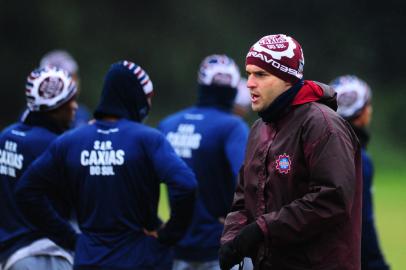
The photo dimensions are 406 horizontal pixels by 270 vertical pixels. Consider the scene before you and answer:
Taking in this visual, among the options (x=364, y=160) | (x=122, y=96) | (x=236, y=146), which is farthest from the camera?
(x=236, y=146)

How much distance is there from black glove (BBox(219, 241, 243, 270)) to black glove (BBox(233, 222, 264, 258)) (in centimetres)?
6

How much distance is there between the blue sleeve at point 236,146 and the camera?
316 inches

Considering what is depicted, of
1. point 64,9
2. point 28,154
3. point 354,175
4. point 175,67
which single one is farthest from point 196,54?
point 354,175

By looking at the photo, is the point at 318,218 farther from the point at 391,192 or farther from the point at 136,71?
the point at 391,192

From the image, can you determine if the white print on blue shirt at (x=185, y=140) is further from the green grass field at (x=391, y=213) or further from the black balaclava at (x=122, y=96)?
the green grass field at (x=391, y=213)

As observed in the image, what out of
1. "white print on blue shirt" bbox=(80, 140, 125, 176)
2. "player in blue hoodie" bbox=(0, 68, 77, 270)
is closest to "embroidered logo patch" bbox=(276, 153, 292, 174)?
"white print on blue shirt" bbox=(80, 140, 125, 176)

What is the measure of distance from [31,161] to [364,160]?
234 centimetres

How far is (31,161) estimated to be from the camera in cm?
718

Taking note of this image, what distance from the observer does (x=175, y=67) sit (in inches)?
1270

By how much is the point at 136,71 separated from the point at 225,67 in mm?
2286

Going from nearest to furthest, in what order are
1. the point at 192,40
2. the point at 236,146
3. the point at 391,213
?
1. the point at 236,146
2. the point at 391,213
3. the point at 192,40

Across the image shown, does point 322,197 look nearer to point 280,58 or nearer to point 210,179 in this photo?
point 280,58

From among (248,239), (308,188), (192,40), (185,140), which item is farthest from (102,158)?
(192,40)

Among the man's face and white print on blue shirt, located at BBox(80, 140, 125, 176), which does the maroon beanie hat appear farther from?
white print on blue shirt, located at BBox(80, 140, 125, 176)
